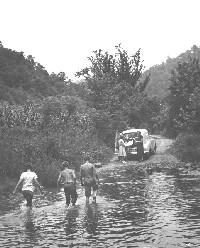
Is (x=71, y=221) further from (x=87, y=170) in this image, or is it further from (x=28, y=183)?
(x=87, y=170)

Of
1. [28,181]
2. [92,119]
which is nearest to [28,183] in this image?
[28,181]

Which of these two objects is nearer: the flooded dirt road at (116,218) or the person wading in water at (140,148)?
the flooded dirt road at (116,218)

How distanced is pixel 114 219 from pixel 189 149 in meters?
19.2

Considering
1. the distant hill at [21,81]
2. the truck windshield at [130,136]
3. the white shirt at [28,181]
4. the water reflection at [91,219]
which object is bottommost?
the water reflection at [91,219]

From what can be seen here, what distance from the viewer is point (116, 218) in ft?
41.8

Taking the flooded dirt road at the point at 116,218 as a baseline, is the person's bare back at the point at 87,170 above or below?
above

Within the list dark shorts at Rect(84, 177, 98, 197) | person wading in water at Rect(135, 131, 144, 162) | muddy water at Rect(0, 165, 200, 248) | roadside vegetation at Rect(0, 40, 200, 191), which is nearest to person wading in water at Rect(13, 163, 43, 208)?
muddy water at Rect(0, 165, 200, 248)

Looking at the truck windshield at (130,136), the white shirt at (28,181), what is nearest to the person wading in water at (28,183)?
the white shirt at (28,181)

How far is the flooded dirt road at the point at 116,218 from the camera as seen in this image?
10.2m

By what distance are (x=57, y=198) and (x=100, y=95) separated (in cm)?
2558

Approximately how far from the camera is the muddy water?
1015cm

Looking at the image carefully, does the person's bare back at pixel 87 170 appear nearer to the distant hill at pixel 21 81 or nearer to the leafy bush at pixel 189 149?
the leafy bush at pixel 189 149

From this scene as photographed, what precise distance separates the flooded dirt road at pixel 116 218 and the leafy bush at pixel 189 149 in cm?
881

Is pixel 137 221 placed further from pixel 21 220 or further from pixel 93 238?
pixel 21 220
